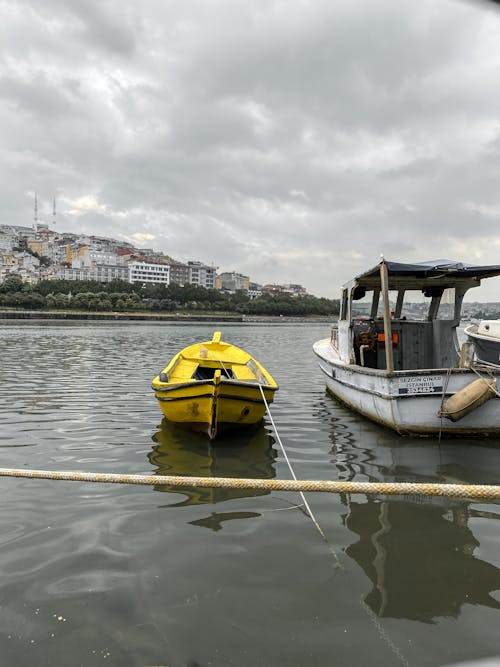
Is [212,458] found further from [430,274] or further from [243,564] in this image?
[430,274]

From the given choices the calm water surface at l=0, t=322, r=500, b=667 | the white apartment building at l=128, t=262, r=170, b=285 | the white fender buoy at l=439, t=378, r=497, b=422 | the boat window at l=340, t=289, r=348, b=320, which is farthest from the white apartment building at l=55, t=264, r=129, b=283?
the calm water surface at l=0, t=322, r=500, b=667

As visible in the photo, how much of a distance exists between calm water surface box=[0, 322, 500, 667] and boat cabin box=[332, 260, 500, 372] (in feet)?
14.4

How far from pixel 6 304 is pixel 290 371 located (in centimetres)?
11583

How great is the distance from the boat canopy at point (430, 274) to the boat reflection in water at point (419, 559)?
5724 mm

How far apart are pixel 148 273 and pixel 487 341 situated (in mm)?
187204

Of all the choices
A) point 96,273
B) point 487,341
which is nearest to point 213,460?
point 487,341

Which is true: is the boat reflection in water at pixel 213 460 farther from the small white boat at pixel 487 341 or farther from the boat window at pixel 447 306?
the small white boat at pixel 487 341

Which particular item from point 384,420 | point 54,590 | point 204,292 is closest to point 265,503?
point 54,590

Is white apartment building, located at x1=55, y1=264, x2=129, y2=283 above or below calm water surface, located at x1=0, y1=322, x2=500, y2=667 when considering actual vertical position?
above

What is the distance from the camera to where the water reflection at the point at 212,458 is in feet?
21.2

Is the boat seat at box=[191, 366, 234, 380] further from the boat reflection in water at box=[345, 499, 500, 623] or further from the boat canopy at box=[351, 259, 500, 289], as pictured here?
the boat reflection in water at box=[345, 499, 500, 623]

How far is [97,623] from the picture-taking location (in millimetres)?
3619

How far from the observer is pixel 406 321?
13555 millimetres

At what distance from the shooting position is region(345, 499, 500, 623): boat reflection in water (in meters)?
3.94
